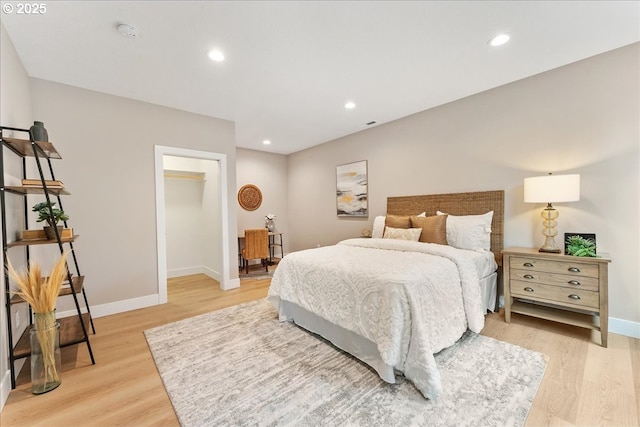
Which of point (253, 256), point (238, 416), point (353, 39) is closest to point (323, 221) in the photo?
point (253, 256)

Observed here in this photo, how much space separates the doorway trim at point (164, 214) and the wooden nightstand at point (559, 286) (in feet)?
11.8

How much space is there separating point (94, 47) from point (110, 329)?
268 cm

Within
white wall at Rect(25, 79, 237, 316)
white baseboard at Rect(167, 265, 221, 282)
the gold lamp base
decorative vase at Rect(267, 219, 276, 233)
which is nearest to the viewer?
the gold lamp base

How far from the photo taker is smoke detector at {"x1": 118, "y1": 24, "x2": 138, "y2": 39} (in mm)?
1973

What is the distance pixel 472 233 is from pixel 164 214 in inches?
152

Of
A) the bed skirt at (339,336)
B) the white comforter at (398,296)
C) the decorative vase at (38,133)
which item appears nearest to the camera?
the white comforter at (398,296)

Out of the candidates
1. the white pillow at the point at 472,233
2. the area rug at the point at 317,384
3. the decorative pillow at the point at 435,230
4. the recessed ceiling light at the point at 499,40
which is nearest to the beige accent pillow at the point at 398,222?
the decorative pillow at the point at 435,230

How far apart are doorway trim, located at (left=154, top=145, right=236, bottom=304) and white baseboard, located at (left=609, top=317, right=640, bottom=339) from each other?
4.41m

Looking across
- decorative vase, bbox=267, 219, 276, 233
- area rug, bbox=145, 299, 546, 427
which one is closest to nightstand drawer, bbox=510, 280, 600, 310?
area rug, bbox=145, 299, 546, 427

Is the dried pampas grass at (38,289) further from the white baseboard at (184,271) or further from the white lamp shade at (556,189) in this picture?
the white lamp shade at (556,189)

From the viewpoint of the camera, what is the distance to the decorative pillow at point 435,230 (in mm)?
3076

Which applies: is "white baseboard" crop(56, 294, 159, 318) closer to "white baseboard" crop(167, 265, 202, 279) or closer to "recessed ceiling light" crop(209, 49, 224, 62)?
"white baseboard" crop(167, 265, 202, 279)

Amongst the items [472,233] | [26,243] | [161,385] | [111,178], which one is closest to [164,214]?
[111,178]

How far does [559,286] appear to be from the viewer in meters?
2.39
